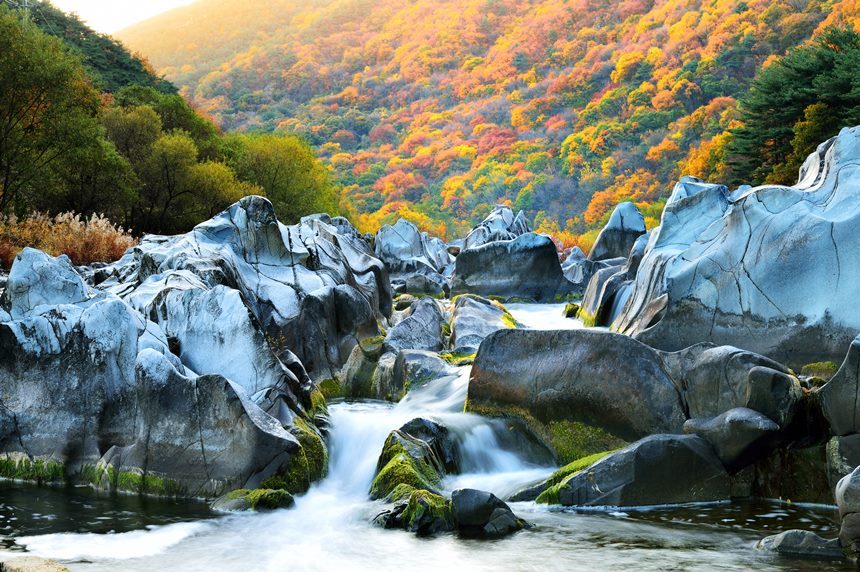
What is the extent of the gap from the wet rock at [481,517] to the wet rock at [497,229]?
26.6 metres

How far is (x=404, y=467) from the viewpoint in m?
9.54

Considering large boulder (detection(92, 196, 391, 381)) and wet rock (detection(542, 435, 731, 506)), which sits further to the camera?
large boulder (detection(92, 196, 391, 381))

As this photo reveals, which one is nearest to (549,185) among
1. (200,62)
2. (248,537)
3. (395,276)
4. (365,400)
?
(395,276)

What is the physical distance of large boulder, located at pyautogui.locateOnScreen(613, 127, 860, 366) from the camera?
13.0 m

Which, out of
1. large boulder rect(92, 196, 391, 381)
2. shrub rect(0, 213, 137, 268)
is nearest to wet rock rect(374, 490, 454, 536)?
large boulder rect(92, 196, 391, 381)

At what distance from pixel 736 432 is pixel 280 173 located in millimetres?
31399

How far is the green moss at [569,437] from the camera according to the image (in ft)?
33.9

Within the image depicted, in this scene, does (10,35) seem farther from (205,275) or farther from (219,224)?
(205,275)

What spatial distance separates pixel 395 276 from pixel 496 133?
60911 millimetres

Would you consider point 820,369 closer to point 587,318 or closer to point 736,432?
point 736,432

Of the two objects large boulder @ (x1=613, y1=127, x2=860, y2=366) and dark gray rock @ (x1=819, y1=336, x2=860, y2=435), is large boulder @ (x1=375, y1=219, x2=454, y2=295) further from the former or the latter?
dark gray rock @ (x1=819, y1=336, x2=860, y2=435)

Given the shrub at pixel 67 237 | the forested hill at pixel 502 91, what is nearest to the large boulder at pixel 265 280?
the shrub at pixel 67 237

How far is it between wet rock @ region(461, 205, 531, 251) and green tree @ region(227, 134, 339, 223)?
7221 mm

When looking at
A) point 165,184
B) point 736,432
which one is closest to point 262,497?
point 736,432
